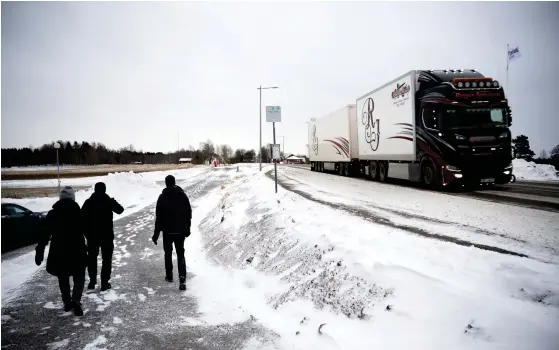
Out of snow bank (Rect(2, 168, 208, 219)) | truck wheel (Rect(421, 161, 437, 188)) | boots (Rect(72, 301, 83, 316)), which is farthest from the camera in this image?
snow bank (Rect(2, 168, 208, 219))

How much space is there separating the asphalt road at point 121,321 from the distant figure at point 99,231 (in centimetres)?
33

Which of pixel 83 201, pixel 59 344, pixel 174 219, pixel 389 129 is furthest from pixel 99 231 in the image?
pixel 389 129

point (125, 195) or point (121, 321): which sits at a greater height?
point (125, 195)

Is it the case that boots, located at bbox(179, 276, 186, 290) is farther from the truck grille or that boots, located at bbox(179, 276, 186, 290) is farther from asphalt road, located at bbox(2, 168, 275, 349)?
the truck grille

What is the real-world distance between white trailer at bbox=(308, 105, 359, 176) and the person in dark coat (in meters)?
19.8

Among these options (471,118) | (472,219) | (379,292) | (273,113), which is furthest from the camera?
(471,118)

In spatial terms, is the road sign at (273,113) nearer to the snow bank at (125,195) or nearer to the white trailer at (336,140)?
the snow bank at (125,195)

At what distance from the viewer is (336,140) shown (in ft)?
85.7

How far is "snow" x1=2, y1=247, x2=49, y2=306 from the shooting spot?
554cm

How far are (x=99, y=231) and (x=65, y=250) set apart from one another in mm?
957

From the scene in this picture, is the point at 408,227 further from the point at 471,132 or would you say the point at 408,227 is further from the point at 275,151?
the point at 471,132

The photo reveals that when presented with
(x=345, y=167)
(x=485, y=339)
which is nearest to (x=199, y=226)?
(x=485, y=339)

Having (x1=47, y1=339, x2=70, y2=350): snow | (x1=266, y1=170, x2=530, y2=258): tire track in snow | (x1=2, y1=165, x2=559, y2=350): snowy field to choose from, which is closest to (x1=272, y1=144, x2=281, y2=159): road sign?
(x1=266, y1=170, x2=530, y2=258): tire track in snow

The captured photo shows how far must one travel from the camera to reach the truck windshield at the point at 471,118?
12.2m
